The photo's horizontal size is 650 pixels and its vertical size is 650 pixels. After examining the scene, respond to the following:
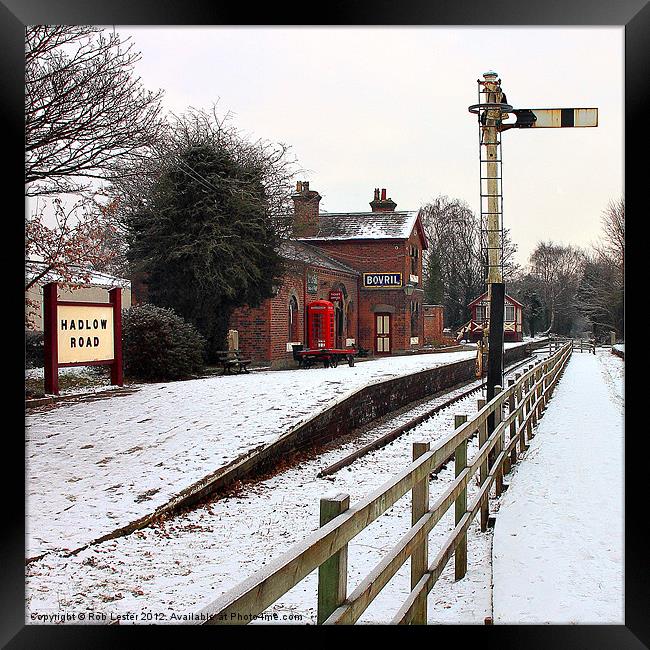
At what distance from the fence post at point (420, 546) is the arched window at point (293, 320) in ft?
7.86

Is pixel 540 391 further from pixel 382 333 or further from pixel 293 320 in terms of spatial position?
pixel 293 320

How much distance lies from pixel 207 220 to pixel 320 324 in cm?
116

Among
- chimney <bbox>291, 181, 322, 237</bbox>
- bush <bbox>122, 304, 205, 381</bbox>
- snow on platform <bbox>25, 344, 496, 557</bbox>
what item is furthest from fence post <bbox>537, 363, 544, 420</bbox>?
bush <bbox>122, 304, 205, 381</bbox>

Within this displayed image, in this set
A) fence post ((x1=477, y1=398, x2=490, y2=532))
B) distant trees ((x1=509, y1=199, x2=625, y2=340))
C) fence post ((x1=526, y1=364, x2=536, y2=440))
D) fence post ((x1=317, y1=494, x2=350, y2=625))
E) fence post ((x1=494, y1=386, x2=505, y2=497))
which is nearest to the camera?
fence post ((x1=317, y1=494, x2=350, y2=625))

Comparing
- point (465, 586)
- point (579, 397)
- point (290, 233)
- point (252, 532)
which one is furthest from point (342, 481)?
point (579, 397)

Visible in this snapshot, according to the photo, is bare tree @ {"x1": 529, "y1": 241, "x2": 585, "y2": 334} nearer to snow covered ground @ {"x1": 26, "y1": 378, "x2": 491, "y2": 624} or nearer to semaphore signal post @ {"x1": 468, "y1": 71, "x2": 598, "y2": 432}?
semaphore signal post @ {"x1": 468, "y1": 71, "x2": 598, "y2": 432}

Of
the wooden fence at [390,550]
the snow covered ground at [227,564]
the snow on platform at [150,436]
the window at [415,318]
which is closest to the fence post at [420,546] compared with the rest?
the wooden fence at [390,550]

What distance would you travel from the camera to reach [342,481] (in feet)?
15.7

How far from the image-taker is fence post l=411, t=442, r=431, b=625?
2.77m

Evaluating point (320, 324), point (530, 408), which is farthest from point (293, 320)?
point (530, 408)

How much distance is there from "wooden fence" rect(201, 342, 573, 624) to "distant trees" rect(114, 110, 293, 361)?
2.09m

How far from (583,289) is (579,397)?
91.9 inches

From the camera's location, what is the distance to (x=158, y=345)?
6383 mm
